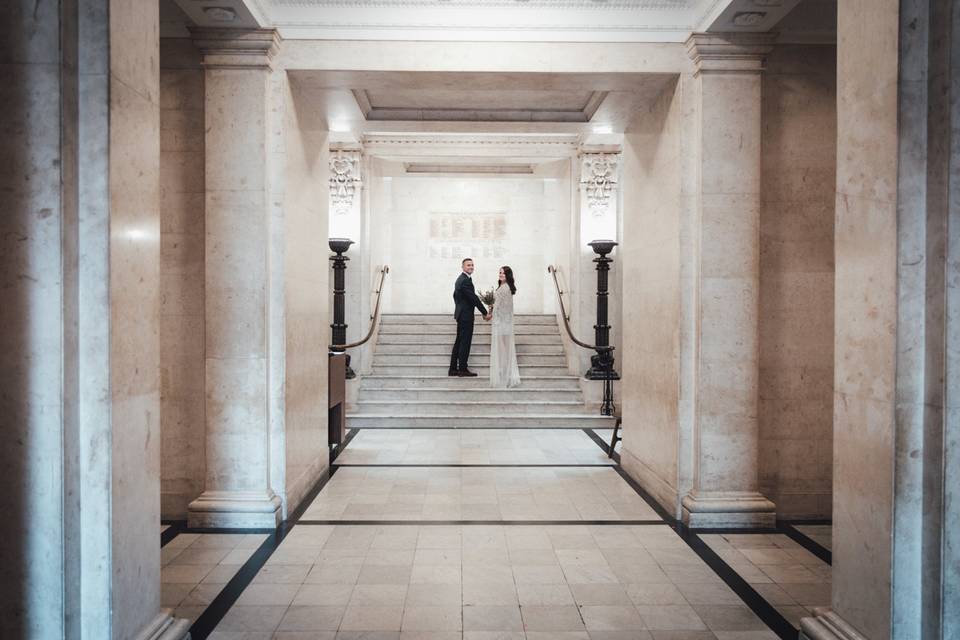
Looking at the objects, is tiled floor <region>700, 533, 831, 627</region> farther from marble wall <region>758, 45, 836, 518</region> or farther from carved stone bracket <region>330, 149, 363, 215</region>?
carved stone bracket <region>330, 149, 363, 215</region>

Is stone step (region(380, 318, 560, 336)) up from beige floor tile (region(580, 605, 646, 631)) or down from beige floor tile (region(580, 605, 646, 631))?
up

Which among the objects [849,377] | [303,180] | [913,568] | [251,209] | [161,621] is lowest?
[161,621]

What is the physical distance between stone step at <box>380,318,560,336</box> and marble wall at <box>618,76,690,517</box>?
5.40 meters

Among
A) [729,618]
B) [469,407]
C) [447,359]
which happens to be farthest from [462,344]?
[729,618]

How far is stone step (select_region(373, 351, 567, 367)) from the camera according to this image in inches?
415

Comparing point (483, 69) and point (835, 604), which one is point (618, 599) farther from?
point (483, 69)

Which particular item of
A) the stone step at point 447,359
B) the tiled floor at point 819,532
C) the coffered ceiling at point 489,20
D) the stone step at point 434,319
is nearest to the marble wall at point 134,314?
the coffered ceiling at point 489,20

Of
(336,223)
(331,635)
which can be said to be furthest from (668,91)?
(336,223)

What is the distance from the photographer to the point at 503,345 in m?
9.78

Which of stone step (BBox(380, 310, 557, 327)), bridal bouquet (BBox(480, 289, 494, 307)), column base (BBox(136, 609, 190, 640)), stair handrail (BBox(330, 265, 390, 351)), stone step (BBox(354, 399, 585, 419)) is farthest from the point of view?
bridal bouquet (BBox(480, 289, 494, 307))

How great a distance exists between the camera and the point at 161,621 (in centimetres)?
269

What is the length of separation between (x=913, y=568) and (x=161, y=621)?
3114mm

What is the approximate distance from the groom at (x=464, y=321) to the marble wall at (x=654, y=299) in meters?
Answer: 3.93

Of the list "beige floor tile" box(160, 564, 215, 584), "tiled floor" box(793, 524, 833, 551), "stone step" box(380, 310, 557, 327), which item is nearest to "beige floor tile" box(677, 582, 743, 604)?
"tiled floor" box(793, 524, 833, 551)
